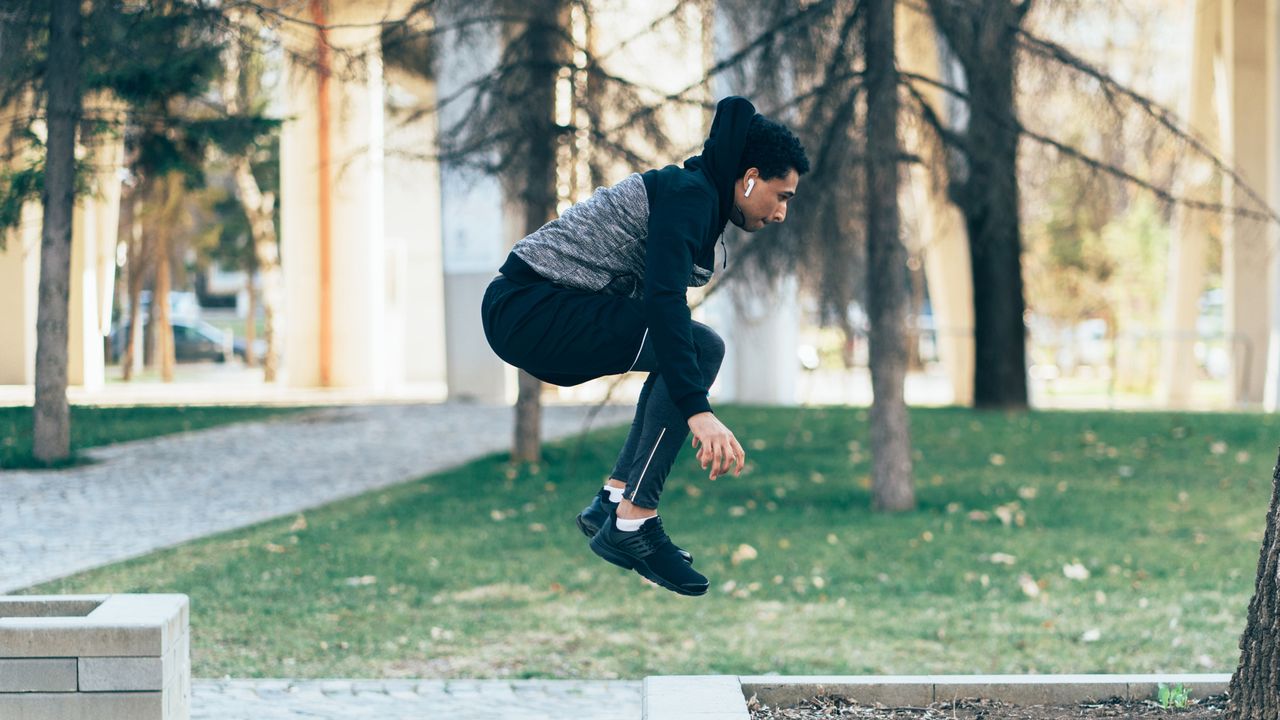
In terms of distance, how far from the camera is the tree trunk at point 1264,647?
13.9 ft

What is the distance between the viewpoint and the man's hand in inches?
152

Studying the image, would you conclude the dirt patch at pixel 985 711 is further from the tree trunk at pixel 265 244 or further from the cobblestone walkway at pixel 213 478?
the tree trunk at pixel 265 244

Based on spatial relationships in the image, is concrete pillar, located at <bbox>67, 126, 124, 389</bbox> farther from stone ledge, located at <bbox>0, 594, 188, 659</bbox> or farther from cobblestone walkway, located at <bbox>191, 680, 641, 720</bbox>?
stone ledge, located at <bbox>0, 594, 188, 659</bbox>

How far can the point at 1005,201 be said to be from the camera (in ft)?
40.4

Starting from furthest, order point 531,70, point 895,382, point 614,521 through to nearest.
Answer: point 531,70
point 895,382
point 614,521

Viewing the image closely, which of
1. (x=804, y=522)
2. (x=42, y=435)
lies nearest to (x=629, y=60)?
(x=804, y=522)

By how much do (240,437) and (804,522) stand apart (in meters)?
9.62

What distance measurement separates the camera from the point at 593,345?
4.27 meters

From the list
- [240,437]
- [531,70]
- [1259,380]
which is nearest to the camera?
[531,70]

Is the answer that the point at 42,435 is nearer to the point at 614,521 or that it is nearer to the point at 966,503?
the point at 966,503

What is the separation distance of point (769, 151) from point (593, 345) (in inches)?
31.5

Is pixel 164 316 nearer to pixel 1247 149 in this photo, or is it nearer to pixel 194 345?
pixel 194 345

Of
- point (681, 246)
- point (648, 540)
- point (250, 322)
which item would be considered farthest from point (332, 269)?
point (681, 246)

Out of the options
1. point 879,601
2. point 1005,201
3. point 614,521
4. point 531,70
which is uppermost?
point 531,70
